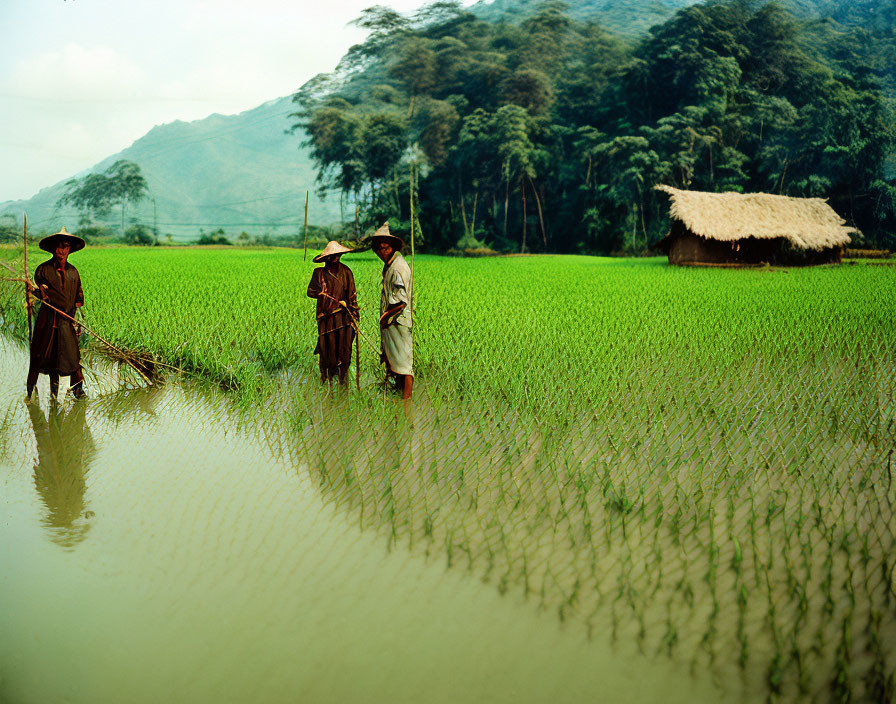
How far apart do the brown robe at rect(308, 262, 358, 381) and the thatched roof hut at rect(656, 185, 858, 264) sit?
1279cm

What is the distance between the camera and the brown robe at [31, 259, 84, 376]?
14.4 feet

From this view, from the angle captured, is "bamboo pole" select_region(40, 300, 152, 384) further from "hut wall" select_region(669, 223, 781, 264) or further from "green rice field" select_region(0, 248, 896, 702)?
"hut wall" select_region(669, 223, 781, 264)

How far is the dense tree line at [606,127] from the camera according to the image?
2231 cm

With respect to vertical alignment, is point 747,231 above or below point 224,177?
below

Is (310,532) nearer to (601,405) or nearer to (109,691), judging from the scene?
(109,691)

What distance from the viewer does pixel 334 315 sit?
4.72 metres

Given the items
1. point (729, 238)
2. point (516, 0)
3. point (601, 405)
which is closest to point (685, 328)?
point (601, 405)

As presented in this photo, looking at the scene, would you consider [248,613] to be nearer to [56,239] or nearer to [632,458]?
[632,458]

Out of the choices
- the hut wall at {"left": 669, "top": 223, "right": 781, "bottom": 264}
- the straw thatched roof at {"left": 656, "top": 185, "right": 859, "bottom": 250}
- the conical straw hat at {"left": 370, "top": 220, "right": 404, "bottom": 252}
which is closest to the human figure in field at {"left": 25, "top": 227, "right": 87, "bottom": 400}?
the conical straw hat at {"left": 370, "top": 220, "right": 404, "bottom": 252}

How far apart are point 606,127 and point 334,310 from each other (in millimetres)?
25479

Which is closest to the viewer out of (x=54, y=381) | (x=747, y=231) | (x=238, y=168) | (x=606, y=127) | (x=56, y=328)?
(x=56, y=328)

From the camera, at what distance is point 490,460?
3.45 m

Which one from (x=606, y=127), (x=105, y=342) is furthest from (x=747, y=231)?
(x=105, y=342)

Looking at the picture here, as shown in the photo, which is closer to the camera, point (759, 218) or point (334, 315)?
point (334, 315)
